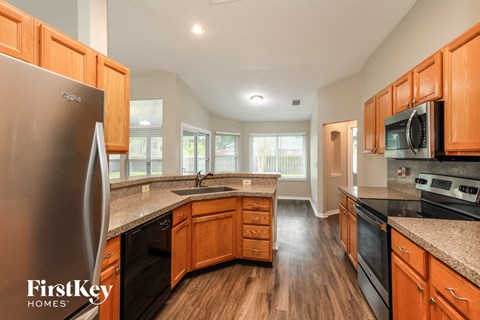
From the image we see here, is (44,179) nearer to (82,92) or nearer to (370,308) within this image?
(82,92)

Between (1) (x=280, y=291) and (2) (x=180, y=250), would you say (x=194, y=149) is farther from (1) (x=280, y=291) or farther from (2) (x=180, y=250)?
(1) (x=280, y=291)

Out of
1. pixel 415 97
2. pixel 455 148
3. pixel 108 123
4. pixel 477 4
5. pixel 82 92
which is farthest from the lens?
pixel 415 97

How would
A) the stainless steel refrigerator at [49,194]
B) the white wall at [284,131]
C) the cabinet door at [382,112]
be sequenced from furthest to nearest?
1. the white wall at [284,131]
2. the cabinet door at [382,112]
3. the stainless steel refrigerator at [49,194]

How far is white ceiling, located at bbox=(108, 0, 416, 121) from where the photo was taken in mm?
2326

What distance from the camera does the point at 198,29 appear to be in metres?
2.70

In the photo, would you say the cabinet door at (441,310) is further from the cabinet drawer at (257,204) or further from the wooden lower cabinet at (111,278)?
the wooden lower cabinet at (111,278)

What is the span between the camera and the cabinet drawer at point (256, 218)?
2535mm

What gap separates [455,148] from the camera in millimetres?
1374

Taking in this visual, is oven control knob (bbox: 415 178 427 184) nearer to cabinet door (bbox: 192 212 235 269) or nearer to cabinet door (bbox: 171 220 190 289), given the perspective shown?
cabinet door (bbox: 192 212 235 269)

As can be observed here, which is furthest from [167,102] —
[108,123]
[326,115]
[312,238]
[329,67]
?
[312,238]

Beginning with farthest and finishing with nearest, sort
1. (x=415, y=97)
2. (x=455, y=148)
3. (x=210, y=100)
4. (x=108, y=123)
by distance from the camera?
1. (x=210, y=100)
2. (x=415, y=97)
3. (x=108, y=123)
4. (x=455, y=148)

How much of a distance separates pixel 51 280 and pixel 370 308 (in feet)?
7.72

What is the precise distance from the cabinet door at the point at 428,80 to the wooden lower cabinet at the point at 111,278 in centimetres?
246

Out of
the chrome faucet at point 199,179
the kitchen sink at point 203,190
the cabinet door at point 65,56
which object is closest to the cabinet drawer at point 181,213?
the kitchen sink at point 203,190
